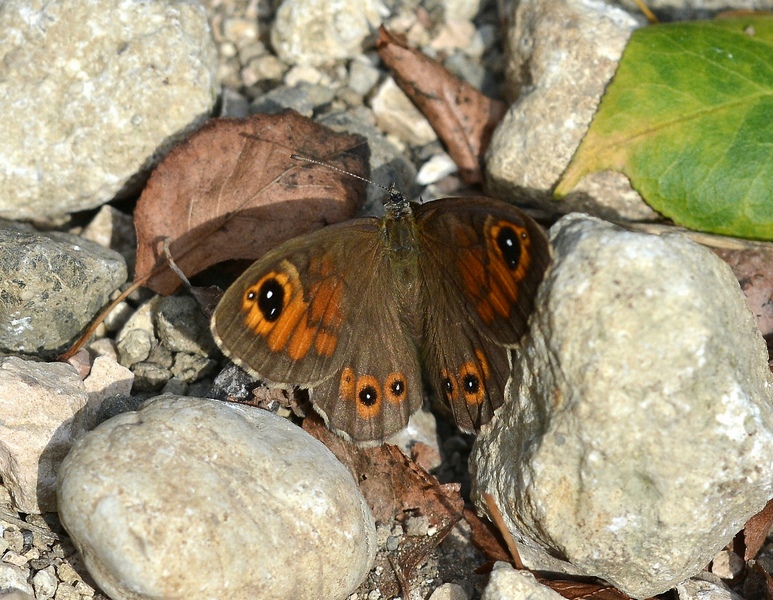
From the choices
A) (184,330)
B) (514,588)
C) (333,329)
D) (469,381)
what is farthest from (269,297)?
(514,588)

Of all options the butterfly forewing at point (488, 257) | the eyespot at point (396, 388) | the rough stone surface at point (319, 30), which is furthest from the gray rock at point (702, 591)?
the rough stone surface at point (319, 30)

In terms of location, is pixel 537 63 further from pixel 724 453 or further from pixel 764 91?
pixel 724 453

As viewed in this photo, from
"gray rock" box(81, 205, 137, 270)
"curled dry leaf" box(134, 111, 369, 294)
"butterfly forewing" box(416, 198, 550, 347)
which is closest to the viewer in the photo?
"butterfly forewing" box(416, 198, 550, 347)

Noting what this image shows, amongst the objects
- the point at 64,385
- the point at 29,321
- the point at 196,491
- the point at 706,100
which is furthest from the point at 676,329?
the point at 29,321

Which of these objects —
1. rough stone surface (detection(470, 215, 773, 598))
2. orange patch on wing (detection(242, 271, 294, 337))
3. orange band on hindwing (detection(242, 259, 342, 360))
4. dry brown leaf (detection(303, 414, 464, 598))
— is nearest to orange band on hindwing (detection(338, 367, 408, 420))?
orange band on hindwing (detection(242, 259, 342, 360))

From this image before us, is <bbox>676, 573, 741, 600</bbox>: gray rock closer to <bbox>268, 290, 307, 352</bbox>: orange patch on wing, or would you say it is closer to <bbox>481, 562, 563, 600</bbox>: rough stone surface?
<bbox>481, 562, 563, 600</bbox>: rough stone surface

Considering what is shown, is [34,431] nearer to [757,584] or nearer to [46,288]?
[46,288]
